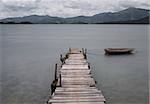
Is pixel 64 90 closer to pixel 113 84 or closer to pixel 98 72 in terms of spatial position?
pixel 113 84

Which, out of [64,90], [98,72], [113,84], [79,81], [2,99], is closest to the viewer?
[64,90]

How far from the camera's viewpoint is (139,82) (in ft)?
82.6

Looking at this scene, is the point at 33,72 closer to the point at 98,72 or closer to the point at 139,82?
the point at 98,72

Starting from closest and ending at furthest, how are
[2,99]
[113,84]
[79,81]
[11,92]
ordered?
1. [79,81]
2. [2,99]
3. [11,92]
4. [113,84]

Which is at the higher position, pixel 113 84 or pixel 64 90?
pixel 64 90

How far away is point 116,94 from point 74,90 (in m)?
6.27

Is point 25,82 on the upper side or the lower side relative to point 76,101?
lower

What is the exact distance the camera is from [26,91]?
21875 millimetres

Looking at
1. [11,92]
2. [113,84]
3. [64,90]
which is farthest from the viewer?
[113,84]

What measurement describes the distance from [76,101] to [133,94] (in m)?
8.76

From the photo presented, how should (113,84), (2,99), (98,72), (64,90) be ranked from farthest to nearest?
(98,72) → (113,84) → (2,99) → (64,90)

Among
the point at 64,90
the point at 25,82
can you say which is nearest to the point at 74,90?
the point at 64,90

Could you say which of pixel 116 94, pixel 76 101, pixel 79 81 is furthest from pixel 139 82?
pixel 76 101

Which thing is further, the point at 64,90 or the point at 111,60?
the point at 111,60
